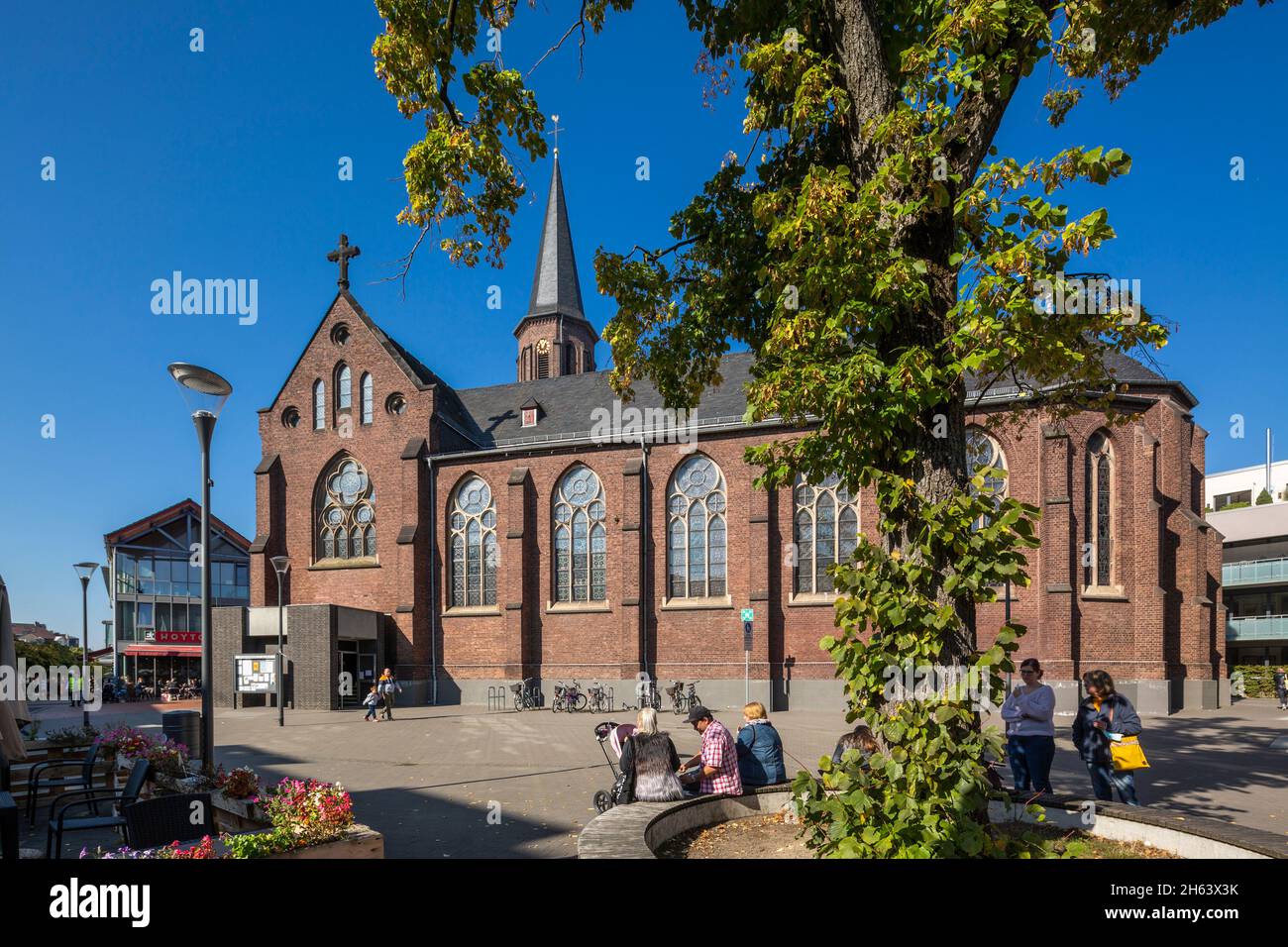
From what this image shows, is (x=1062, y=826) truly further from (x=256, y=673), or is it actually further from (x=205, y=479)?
(x=256, y=673)

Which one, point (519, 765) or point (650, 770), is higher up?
point (650, 770)

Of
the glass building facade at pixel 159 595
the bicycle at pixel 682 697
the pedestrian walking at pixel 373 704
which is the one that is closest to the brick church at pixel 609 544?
the bicycle at pixel 682 697

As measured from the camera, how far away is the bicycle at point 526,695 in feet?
85.5

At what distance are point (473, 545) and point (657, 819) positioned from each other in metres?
23.5

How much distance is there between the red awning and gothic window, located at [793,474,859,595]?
34.9 meters

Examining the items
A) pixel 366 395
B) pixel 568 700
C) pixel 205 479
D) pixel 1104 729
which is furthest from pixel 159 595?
pixel 1104 729

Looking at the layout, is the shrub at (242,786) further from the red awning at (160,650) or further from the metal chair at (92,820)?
the red awning at (160,650)

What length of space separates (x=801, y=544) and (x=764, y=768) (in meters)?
17.9

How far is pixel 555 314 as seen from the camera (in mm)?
44656

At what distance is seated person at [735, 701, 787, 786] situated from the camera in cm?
812

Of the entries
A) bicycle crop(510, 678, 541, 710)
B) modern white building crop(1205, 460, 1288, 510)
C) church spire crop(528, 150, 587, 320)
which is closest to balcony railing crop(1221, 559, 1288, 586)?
modern white building crop(1205, 460, 1288, 510)

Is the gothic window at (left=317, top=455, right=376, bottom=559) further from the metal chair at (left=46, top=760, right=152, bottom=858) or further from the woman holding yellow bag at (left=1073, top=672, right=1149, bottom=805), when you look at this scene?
the woman holding yellow bag at (left=1073, top=672, right=1149, bottom=805)

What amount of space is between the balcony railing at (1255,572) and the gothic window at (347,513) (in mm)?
37986
